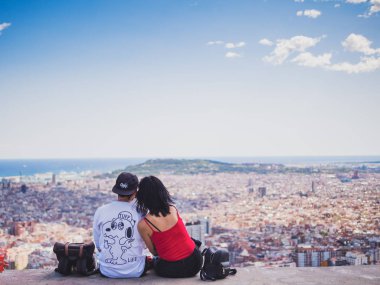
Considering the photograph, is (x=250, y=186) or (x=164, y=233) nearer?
(x=164, y=233)

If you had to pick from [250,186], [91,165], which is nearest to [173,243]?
[250,186]

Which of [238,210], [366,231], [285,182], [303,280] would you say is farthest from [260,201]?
[303,280]

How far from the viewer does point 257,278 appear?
273 cm

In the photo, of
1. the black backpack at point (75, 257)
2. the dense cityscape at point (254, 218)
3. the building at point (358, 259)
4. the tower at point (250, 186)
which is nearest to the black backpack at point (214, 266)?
the black backpack at point (75, 257)

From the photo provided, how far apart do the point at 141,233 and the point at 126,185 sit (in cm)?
32

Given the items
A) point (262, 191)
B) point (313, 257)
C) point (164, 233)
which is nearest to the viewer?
point (164, 233)

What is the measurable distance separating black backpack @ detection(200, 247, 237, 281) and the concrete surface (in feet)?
0.14

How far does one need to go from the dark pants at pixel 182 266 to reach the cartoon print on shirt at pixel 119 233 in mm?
261

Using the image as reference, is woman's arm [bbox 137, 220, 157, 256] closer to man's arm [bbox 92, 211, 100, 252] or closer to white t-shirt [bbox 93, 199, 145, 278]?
white t-shirt [bbox 93, 199, 145, 278]

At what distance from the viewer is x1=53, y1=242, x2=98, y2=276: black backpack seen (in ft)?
9.10

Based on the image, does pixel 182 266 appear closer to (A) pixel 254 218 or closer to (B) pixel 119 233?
(B) pixel 119 233

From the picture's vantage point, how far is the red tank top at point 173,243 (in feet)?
8.55

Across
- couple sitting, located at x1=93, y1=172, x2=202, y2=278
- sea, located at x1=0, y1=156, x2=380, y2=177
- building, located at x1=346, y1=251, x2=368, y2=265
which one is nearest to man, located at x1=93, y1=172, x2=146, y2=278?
couple sitting, located at x1=93, y1=172, x2=202, y2=278

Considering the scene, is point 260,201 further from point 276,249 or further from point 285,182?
point 276,249
